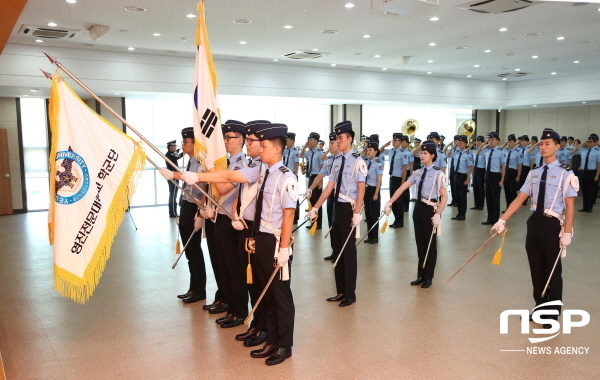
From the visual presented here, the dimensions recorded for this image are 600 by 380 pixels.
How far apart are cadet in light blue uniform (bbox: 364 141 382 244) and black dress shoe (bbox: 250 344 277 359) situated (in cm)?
442

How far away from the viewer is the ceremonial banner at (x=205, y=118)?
404cm

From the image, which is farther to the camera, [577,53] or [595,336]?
[577,53]

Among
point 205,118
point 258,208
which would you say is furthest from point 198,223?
point 258,208

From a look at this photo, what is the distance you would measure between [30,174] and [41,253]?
5.64 metres

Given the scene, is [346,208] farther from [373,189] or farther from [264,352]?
[373,189]

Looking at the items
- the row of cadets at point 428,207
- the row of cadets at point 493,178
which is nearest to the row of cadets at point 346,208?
the row of cadets at point 428,207

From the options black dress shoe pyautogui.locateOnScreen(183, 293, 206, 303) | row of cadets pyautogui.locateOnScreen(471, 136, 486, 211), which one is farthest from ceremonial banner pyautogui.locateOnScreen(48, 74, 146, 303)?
row of cadets pyautogui.locateOnScreen(471, 136, 486, 211)

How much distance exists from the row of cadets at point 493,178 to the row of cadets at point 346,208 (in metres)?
5.61

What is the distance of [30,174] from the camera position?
1229cm

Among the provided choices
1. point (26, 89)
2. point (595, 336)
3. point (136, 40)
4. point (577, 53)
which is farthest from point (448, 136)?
point (595, 336)

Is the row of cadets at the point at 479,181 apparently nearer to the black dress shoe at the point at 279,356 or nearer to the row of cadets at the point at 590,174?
the row of cadets at the point at 590,174

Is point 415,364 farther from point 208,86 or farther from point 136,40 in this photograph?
point 136,40

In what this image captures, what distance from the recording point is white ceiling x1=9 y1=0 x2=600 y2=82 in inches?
279

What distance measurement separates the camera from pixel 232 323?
4.35 metres
